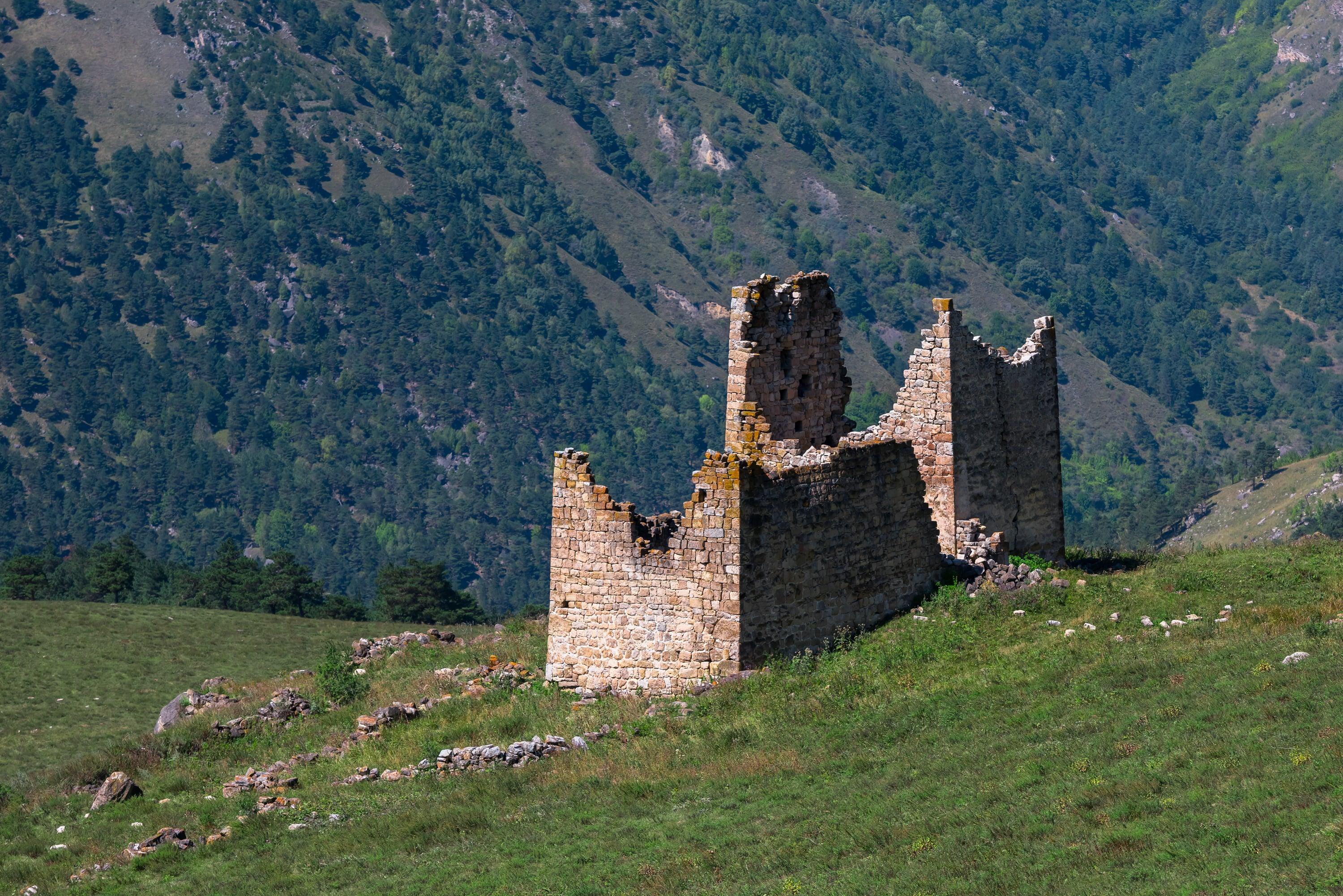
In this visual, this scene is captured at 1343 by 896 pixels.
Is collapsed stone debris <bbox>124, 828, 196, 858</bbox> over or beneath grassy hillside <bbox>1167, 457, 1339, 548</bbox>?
beneath

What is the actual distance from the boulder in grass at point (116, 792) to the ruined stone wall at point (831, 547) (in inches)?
358

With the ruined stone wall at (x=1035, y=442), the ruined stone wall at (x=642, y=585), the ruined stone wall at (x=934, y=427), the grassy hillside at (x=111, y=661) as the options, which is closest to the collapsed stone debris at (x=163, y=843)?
the ruined stone wall at (x=642, y=585)

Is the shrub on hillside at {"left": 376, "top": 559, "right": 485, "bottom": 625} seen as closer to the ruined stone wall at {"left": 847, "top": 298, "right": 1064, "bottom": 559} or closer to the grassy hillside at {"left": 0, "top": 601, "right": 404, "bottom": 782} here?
the grassy hillside at {"left": 0, "top": 601, "right": 404, "bottom": 782}

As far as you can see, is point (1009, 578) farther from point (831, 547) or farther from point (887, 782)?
point (887, 782)

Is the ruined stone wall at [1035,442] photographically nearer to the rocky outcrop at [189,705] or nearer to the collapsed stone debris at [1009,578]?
the collapsed stone debris at [1009,578]

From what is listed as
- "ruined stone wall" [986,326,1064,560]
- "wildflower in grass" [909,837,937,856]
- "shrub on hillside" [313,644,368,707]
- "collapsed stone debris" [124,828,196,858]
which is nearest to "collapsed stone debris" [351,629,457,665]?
"shrub on hillside" [313,644,368,707]

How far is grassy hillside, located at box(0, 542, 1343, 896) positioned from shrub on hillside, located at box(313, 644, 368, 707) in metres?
0.41

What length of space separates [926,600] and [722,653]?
4191 millimetres

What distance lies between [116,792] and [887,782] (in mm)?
11932

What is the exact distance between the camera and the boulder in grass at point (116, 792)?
96.7 ft

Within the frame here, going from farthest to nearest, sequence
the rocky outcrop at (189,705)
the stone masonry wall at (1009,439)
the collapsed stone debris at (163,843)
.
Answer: the rocky outcrop at (189,705) → the stone masonry wall at (1009,439) → the collapsed stone debris at (163,843)

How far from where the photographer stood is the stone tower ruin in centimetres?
2889

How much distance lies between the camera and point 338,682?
3347 centimetres

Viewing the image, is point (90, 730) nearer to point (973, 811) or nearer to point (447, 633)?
point (447, 633)
